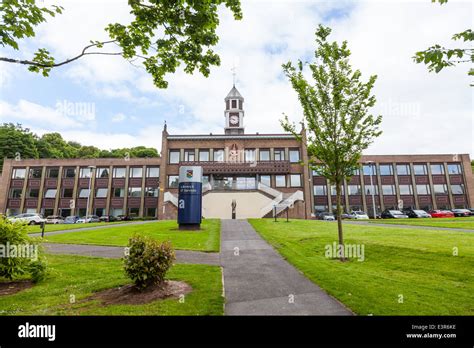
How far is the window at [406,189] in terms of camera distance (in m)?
56.0

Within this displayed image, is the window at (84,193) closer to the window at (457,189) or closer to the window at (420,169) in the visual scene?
the window at (420,169)

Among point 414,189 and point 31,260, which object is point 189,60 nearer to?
point 31,260

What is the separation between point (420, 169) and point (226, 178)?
136 feet

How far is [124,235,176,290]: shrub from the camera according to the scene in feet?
22.1

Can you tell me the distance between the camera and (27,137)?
71.6 meters

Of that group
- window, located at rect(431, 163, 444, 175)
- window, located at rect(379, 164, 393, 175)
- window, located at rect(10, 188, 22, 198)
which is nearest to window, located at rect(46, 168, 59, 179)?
window, located at rect(10, 188, 22, 198)

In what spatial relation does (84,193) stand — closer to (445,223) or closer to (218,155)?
(218,155)

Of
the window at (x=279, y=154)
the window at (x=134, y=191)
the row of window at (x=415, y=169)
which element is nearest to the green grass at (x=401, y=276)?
the window at (x=279, y=154)

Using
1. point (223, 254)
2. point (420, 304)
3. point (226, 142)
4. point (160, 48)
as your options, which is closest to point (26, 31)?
point (160, 48)

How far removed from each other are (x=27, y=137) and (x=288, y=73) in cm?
8266

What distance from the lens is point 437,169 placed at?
56.9 meters

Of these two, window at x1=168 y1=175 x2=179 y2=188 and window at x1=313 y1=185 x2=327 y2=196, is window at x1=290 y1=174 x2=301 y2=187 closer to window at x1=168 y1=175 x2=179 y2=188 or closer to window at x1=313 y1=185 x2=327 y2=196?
window at x1=313 y1=185 x2=327 y2=196

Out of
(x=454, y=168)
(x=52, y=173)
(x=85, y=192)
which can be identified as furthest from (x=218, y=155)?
(x=454, y=168)

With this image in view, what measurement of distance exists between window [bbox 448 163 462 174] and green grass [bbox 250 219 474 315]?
55.3 metres
